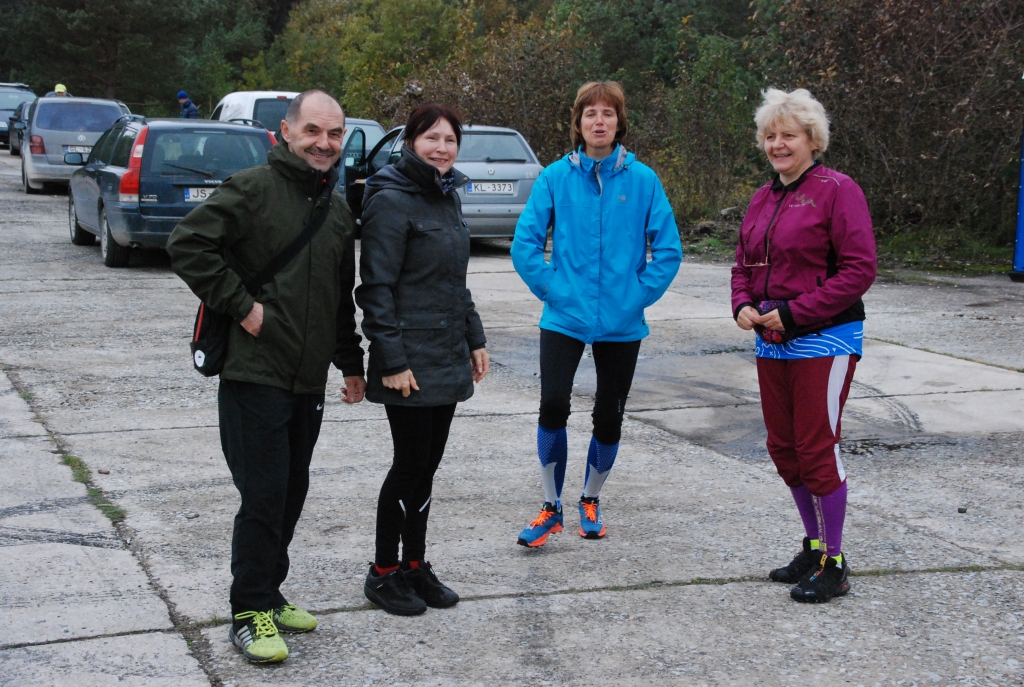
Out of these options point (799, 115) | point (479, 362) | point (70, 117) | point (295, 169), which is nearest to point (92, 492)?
point (479, 362)

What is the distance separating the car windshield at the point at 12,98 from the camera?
122 ft

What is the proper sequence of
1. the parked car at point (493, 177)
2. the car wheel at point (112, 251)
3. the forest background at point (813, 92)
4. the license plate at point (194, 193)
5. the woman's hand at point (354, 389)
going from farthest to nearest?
the parked car at point (493, 177) < the forest background at point (813, 92) < the car wheel at point (112, 251) < the license plate at point (194, 193) < the woman's hand at point (354, 389)

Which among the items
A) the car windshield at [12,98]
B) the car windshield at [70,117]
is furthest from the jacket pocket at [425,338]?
the car windshield at [12,98]

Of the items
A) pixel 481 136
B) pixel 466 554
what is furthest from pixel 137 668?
pixel 481 136

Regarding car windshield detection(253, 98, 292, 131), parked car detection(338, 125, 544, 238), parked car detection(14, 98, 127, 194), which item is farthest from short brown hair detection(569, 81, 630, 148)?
parked car detection(14, 98, 127, 194)

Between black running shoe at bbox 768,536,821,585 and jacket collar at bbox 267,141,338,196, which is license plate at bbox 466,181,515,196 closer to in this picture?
black running shoe at bbox 768,536,821,585

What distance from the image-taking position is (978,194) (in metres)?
14.1

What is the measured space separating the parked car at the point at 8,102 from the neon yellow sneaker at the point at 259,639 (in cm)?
3688

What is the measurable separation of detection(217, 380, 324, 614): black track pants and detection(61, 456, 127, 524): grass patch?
153 cm

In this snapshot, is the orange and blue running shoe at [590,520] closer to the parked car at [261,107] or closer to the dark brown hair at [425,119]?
the dark brown hair at [425,119]

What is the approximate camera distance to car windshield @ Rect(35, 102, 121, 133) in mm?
22125

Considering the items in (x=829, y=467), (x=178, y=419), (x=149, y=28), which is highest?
(x=149, y=28)

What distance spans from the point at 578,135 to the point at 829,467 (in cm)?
168

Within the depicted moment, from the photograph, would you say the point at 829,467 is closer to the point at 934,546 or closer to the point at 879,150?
the point at 934,546
